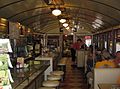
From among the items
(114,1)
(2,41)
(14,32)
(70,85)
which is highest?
(114,1)

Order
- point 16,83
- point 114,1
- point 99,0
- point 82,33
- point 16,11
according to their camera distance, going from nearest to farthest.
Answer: point 16,83 → point 114,1 → point 99,0 → point 16,11 → point 82,33

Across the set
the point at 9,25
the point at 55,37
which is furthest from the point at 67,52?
the point at 9,25

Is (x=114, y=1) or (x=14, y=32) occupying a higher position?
(x=114, y=1)

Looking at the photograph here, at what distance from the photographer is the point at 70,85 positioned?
10.3m

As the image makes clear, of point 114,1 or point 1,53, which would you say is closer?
point 1,53

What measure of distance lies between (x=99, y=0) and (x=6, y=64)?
640cm

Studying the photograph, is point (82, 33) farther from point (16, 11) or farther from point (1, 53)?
point (1, 53)

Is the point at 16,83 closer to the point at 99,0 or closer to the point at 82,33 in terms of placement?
the point at 99,0

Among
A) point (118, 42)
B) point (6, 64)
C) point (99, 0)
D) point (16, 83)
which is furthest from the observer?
point (118, 42)

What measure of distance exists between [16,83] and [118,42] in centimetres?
831

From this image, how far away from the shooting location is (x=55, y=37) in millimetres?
27062

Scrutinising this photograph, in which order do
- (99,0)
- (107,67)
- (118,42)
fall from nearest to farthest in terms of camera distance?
1. (107,67)
2. (99,0)
3. (118,42)

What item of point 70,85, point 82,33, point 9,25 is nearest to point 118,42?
point 70,85

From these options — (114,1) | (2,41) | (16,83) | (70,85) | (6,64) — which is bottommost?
(70,85)
